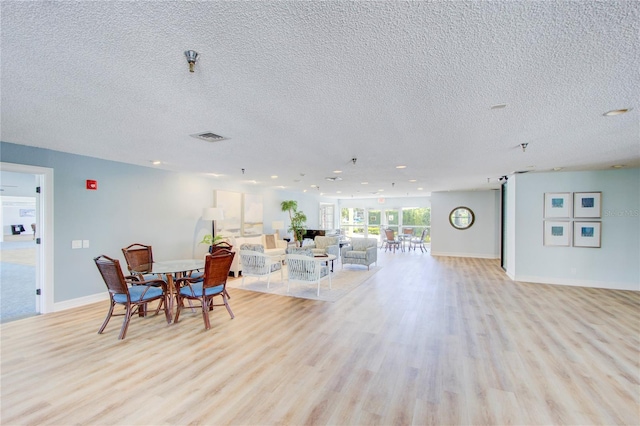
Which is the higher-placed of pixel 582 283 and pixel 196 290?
pixel 196 290

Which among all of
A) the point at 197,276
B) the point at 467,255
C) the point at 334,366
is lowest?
the point at 467,255

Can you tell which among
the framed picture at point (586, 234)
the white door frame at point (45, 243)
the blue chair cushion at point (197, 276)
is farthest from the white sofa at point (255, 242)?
the framed picture at point (586, 234)

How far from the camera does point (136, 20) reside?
1.45 m

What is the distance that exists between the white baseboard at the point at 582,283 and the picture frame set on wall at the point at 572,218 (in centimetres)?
80

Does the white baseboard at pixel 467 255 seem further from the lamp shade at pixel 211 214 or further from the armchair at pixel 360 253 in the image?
the lamp shade at pixel 211 214

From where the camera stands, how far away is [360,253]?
7.88 m

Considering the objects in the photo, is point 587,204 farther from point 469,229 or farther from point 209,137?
point 209,137

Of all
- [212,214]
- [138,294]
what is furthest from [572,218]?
[138,294]

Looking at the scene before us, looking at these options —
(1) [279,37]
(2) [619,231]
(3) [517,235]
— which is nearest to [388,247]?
(3) [517,235]

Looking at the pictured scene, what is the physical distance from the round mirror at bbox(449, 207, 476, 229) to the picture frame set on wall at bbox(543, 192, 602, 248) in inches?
170

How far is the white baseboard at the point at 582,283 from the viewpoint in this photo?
5.85 meters

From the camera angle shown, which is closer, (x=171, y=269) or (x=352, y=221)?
(x=171, y=269)

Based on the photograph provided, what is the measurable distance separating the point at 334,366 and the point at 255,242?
573 centimetres

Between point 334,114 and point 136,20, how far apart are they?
1.74 meters
